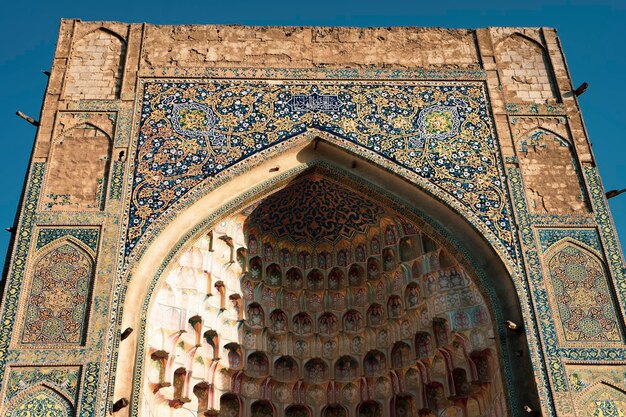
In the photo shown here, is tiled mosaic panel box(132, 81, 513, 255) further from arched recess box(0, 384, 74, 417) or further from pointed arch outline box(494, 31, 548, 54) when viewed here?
arched recess box(0, 384, 74, 417)

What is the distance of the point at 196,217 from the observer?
25.1 feet

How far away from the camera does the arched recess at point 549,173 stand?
7.69 metres

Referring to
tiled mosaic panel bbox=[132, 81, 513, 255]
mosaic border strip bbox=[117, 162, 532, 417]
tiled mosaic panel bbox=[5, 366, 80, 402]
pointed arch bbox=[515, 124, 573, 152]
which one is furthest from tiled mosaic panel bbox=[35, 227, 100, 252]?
pointed arch bbox=[515, 124, 573, 152]

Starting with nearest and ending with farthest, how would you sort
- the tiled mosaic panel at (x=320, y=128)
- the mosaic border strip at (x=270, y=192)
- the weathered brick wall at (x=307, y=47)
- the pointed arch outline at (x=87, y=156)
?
the mosaic border strip at (x=270, y=192) < the pointed arch outline at (x=87, y=156) < the tiled mosaic panel at (x=320, y=128) < the weathered brick wall at (x=307, y=47)

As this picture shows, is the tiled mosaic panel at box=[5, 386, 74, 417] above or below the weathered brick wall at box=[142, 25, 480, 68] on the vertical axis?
below

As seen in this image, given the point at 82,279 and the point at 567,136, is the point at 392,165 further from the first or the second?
the point at 82,279

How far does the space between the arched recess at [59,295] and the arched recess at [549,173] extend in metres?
Answer: 3.91

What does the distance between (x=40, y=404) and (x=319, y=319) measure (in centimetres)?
300

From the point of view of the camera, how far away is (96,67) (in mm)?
8531

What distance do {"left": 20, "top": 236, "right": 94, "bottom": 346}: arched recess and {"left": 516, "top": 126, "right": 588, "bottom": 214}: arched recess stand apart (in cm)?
391

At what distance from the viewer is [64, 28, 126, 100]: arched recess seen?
832 centimetres

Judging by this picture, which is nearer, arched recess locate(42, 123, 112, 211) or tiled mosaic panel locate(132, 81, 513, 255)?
arched recess locate(42, 123, 112, 211)

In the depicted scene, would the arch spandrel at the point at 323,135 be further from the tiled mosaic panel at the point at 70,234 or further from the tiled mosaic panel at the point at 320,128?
the tiled mosaic panel at the point at 70,234

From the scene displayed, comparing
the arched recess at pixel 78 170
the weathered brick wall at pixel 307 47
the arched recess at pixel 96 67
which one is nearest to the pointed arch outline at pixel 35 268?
the arched recess at pixel 78 170
